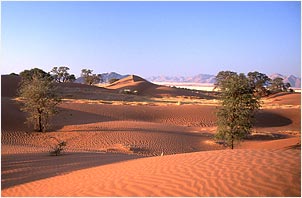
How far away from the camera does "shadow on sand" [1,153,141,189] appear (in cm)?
979

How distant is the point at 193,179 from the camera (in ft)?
24.2

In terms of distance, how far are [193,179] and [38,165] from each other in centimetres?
673

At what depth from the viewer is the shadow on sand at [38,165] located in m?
9.79

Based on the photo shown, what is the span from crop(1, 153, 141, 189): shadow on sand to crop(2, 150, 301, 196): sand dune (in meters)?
0.70

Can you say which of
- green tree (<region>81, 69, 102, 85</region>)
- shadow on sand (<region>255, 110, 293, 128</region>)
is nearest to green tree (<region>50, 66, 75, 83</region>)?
green tree (<region>81, 69, 102, 85</region>)

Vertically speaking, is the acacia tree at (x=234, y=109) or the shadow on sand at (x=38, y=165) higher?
the acacia tree at (x=234, y=109)

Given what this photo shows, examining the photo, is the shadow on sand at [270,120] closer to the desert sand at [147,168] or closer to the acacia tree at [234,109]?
the desert sand at [147,168]

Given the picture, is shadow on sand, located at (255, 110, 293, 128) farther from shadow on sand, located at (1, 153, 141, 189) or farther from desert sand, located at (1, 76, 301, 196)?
shadow on sand, located at (1, 153, 141, 189)

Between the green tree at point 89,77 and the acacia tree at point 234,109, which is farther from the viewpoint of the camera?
the green tree at point 89,77

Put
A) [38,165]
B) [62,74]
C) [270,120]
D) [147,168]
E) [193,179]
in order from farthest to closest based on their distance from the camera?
[62,74]
[270,120]
[38,165]
[147,168]
[193,179]

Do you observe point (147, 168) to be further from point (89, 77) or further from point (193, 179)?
point (89, 77)

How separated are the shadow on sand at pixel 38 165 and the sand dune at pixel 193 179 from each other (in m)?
0.70

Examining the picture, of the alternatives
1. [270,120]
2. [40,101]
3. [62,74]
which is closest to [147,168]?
[40,101]

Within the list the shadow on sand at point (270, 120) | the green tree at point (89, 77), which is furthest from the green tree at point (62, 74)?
the shadow on sand at point (270, 120)
